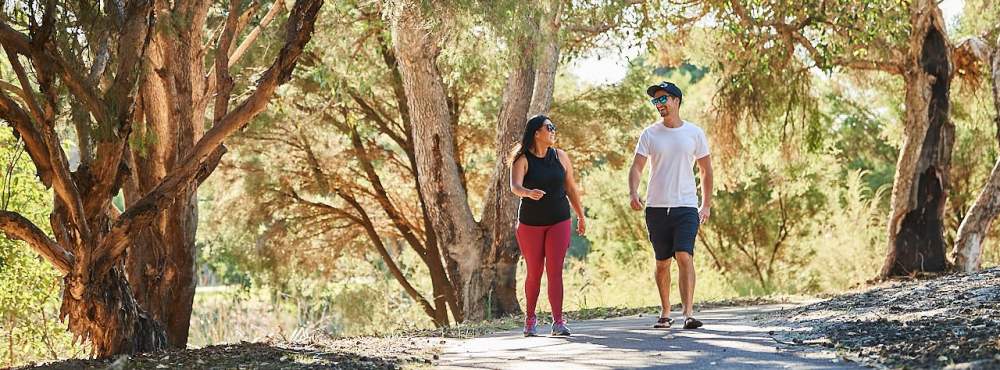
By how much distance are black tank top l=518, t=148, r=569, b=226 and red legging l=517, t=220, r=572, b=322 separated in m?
0.07

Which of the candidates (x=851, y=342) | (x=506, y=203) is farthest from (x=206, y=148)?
(x=506, y=203)

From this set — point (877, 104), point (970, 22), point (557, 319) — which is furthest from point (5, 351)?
point (877, 104)

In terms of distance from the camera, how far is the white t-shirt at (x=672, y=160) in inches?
403

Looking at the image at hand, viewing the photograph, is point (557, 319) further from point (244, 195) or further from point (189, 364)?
point (244, 195)

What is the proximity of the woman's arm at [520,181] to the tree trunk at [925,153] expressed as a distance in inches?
395

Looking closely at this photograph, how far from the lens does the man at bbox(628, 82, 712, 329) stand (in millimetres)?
10227

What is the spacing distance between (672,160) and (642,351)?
2021 mm

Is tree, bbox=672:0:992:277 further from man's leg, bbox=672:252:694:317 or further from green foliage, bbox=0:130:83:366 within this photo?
green foliage, bbox=0:130:83:366

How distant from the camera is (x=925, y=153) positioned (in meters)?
18.4

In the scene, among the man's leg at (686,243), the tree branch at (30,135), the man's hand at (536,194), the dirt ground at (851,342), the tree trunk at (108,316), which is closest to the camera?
the dirt ground at (851,342)

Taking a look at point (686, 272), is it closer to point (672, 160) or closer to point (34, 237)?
point (672, 160)

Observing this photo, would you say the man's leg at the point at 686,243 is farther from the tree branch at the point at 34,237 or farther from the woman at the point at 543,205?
the tree branch at the point at 34,237

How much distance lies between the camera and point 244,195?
82.5 ft

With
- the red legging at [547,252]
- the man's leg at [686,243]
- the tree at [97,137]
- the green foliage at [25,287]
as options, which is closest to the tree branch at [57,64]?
the tree at [97,137]
